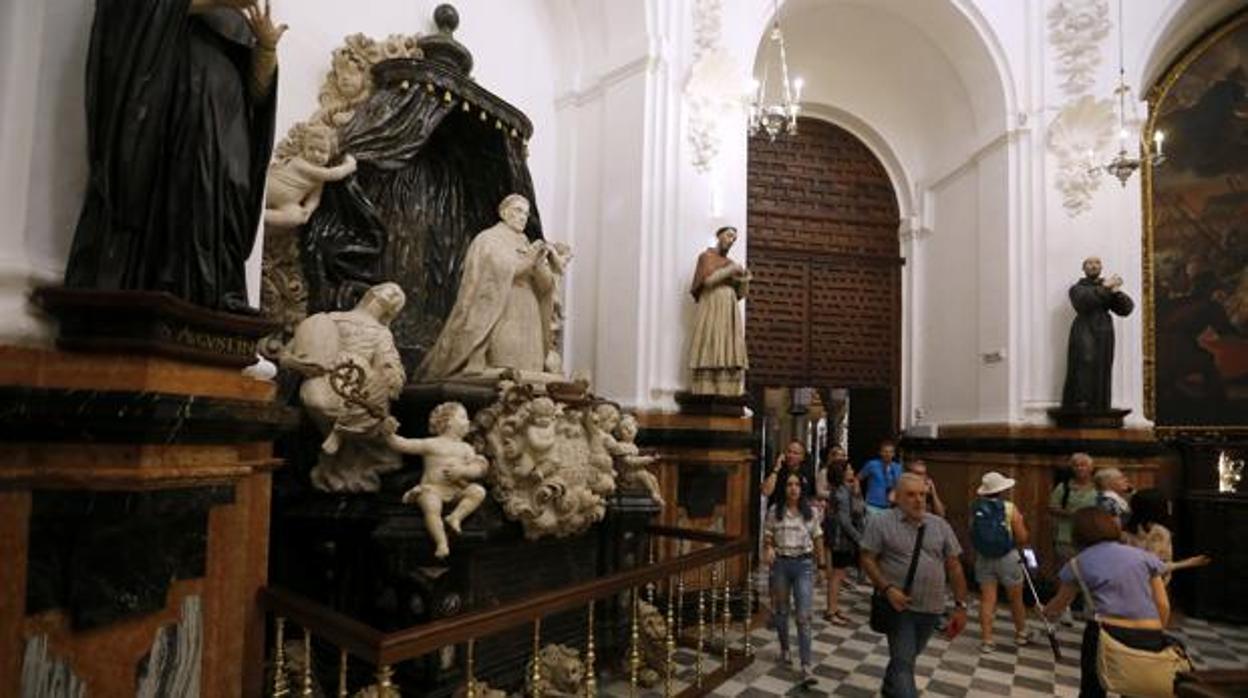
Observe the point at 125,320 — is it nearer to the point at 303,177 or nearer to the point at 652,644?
the point at 303,177

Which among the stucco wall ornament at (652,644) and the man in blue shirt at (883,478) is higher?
the man in blue shirt at (883,478)

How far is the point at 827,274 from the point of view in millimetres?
9680

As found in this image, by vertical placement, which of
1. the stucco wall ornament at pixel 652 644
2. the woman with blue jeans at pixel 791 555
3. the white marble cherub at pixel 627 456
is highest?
the white marble cherub at pixel 627 456

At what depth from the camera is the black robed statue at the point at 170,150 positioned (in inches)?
84.4

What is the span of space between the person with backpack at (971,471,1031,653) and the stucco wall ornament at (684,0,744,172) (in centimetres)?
395

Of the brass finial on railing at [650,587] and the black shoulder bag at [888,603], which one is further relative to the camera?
the brass finial on railing at [650,587]

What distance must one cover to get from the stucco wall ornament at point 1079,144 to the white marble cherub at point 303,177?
771cm

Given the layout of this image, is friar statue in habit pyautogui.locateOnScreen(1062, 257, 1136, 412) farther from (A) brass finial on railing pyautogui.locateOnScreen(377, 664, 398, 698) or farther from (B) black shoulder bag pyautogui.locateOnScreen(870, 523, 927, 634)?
(A) brass finial on railing pyautogui.locateOnScreen(377, 664, 398, 698)

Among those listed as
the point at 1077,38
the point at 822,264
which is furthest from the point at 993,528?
the point at 1077,38

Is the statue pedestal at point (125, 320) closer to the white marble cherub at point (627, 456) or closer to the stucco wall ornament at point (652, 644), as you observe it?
the white marble cherub at point (627, 456)

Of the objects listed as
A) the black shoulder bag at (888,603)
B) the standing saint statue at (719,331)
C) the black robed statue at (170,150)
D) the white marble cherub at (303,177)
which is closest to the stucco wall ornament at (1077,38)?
the standing saint statue at (719,331)

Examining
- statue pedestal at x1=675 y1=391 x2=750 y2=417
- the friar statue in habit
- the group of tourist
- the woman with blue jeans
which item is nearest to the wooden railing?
the woman with blue jeans

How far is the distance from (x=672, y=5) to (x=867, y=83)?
14.0 ft

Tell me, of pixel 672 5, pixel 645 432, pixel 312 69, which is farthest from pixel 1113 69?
pixel 312 69
